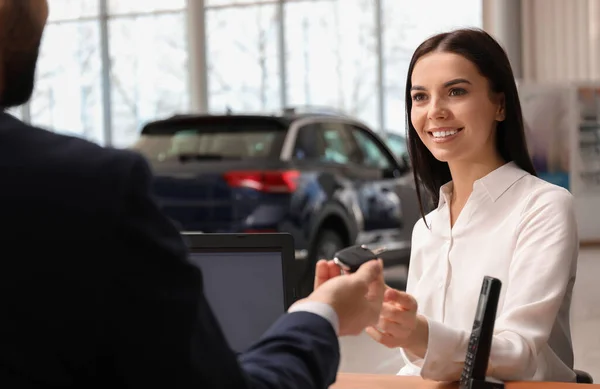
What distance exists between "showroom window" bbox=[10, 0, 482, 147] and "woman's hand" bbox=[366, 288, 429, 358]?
10.0 m

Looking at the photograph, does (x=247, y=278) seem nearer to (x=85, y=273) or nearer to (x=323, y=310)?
(x=323, y=310)

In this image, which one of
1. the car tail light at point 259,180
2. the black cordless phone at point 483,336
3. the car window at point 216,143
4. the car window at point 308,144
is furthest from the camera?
the car window at point 308,144

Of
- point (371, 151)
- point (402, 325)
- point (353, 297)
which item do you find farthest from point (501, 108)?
point (371, 151)

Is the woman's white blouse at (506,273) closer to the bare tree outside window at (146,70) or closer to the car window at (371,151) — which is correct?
the car window at (371,151)

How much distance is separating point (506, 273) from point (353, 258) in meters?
0.73

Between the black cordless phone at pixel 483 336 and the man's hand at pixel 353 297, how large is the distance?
0.20 meters

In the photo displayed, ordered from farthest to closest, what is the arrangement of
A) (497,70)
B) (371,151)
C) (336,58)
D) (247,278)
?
1. (336,58)
2. (371,151)
3. (497,70)
4. (247,278)

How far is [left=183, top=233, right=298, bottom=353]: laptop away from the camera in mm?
1510

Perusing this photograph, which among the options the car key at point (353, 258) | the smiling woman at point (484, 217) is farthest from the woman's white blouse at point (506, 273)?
the car key at point (353, 258)

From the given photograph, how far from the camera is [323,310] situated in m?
1.04

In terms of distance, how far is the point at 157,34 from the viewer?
42.5 feet

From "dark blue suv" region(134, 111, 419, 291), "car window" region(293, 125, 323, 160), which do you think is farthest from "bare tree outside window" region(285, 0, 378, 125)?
"car window" region(293, 125, 323, 160)

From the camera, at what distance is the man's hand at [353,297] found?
1073 millimetres

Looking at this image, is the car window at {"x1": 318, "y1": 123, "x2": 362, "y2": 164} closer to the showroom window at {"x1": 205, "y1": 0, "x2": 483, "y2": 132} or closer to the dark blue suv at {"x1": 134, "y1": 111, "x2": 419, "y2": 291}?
the dark blue suv at {"x1": 134, "y1": 111, "x2": 419, "y2": 291}
